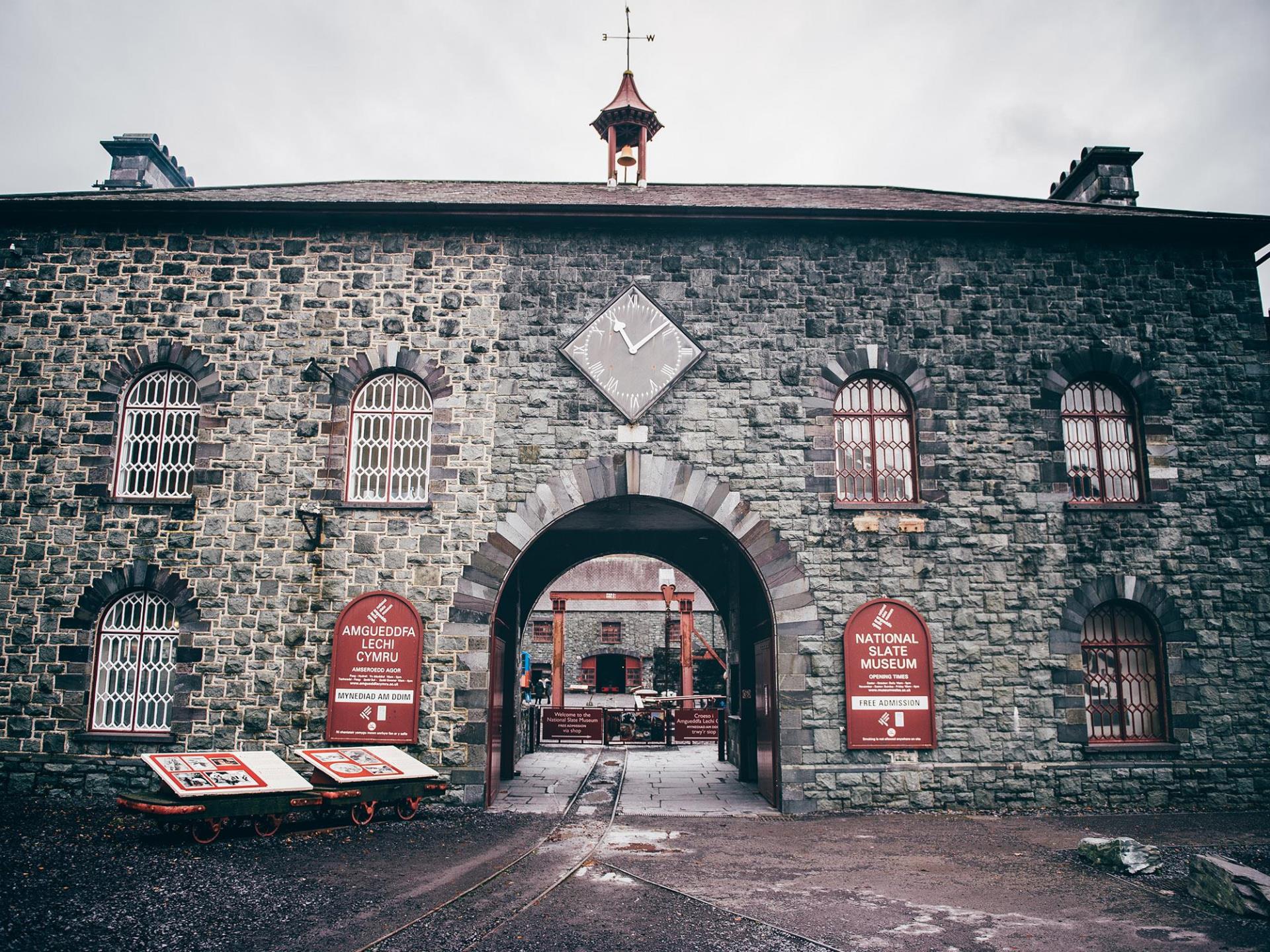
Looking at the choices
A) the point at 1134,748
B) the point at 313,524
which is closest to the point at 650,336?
the point at 313,524

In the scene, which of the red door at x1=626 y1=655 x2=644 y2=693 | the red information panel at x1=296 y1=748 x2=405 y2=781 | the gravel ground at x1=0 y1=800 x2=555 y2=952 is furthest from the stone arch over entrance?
the red door at x1=626 y1=655 x2=644 y2=693

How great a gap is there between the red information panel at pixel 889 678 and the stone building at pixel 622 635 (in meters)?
19.0

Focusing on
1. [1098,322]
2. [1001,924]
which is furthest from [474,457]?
[1098,322]

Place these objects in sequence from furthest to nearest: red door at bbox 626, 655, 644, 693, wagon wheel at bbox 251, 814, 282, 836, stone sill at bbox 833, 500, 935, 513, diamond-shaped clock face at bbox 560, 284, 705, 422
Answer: red door at bbox 626, 655, 644, 693
diamond-shaped clock face at bbox 560, 284, 705, 422
stone sill at bbox 833, 500, 935, 513
wagon wheel at bbox 251, 814, 282, 836

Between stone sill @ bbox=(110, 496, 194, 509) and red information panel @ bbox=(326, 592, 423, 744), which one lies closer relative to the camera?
red information panel @ bbox=(326, 592, 423, 744)

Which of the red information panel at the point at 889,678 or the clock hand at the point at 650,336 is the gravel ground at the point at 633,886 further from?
the clock hand at the point at 650,336

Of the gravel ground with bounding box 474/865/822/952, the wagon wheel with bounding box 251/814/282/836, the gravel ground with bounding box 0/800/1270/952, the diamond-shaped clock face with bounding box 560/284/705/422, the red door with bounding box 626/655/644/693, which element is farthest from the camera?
the red door with bounding box 626/655/644/693

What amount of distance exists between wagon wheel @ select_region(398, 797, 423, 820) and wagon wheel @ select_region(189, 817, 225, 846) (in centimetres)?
188

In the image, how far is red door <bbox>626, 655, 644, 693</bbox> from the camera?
30.0 m

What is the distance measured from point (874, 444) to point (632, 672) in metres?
21.1

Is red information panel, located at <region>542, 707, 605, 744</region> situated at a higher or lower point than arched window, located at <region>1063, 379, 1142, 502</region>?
lower

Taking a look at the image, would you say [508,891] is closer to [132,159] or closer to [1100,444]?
[1100,444]

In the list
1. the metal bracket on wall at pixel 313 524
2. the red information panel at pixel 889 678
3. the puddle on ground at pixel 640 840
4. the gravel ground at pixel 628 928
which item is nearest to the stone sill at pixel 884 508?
the red information panel at pixel 889 678

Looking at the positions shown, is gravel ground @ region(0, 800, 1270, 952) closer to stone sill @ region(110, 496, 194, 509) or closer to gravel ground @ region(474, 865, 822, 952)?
gravel ground @ region(474, 865, 822, 952)
